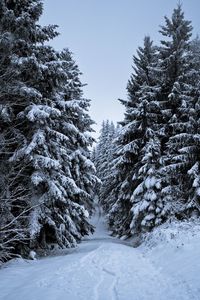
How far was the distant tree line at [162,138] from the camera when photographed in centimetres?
1772

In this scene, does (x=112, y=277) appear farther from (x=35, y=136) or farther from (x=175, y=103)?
(x=175, y=103)

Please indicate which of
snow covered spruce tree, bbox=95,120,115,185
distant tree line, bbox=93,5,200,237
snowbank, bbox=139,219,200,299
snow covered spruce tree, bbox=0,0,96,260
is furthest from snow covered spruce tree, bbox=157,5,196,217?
snow covered spruce tree, bbox=95,120,115,185

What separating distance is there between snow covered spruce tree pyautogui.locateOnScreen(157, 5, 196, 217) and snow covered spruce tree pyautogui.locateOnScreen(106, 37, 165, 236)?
740 millimetres

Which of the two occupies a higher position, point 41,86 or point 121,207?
point 41,86

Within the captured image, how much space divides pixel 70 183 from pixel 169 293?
30.5 ft

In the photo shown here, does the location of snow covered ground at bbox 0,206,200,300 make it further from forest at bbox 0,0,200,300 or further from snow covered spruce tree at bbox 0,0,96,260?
snow covered spruce tree at bbox 0,0,96,260

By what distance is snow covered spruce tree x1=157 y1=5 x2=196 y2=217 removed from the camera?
58.8 feet

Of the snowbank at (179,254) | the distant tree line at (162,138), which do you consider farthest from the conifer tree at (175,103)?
the snowbank at (179,254)

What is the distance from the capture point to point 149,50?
23.9 metres

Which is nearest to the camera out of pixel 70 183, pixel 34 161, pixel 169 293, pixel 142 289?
pixel 169 293

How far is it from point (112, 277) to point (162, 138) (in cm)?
1420

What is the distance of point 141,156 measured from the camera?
20.4 meters

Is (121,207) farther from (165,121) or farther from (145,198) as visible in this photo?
(165,121)

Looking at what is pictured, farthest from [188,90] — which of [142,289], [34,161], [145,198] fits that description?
[142,289]
